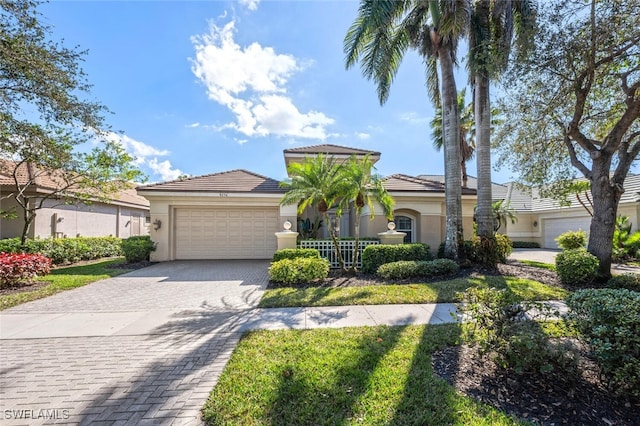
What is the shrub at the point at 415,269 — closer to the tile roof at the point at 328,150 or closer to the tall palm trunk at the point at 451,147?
the tall palm trunk at the point at 451,147

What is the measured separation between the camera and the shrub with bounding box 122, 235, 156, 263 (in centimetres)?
1241

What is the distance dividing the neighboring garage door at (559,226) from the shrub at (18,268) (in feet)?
97.4

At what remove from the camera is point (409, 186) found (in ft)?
45.5

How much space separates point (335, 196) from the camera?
9141 millimetres

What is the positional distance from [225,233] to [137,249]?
154 inches

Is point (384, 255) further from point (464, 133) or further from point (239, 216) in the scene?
point (464, 133)

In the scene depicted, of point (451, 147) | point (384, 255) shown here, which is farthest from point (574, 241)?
point (384, 255)

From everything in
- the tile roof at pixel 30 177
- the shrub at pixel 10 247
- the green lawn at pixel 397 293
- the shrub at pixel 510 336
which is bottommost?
the green lawn at pixel 397 293

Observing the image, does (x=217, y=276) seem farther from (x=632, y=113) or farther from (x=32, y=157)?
(x=632, y=113)

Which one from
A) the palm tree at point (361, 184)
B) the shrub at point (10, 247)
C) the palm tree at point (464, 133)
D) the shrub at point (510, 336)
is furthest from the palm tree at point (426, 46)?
the shrub at point (10, 247)

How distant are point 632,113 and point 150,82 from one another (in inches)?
665

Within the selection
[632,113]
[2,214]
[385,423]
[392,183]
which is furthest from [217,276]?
[632,113]

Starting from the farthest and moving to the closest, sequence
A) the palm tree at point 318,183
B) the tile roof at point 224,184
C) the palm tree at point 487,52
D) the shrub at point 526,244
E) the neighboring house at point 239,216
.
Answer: the shrub at point 526,244
the neighboring house at point 239,216
the tile roof at point 224,184
the palm tree at point 318,183
the palm tree at point 487,52

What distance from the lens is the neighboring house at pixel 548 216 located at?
58.3ft
